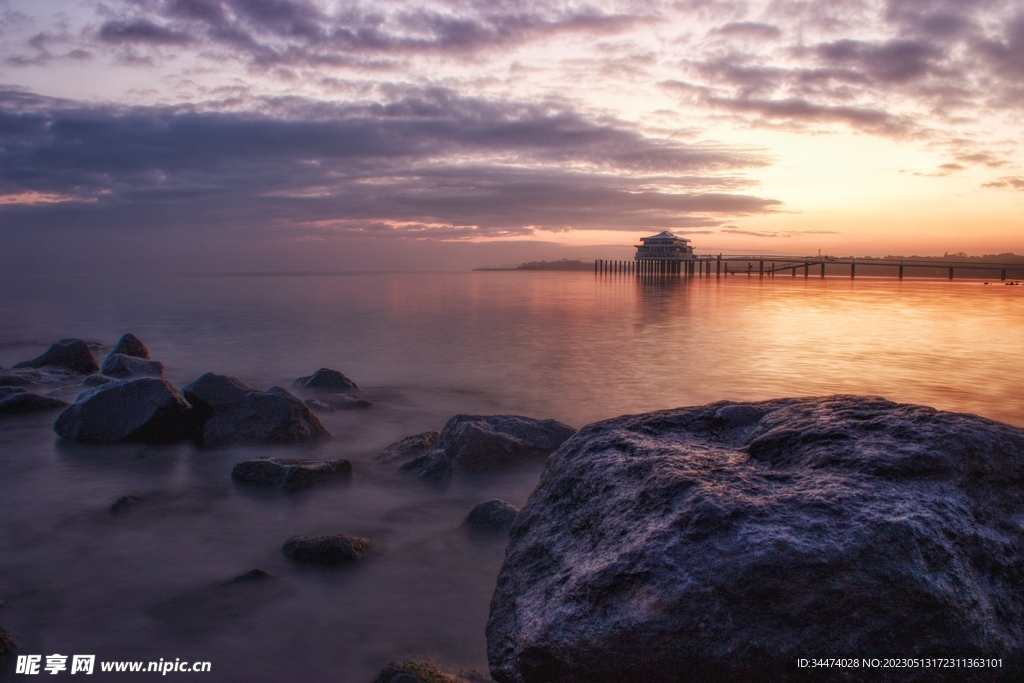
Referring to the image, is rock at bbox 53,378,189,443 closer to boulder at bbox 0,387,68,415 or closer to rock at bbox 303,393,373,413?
boulder at bbox 0,387,68,415

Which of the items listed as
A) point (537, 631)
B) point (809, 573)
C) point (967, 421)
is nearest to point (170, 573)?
point (537, 631)

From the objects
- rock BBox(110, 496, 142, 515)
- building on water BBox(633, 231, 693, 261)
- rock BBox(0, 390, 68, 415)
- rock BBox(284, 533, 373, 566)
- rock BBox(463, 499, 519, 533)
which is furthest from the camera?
building on water BBox(633, 231, 693, 261)

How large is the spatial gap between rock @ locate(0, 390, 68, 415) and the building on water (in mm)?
79598

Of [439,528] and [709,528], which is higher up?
[709,528]

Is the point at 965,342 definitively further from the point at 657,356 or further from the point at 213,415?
the point at 213,415

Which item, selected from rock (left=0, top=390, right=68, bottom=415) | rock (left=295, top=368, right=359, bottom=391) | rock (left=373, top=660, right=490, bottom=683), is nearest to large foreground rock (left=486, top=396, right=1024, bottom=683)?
rock (left=373, top=660, right=490, bottom=683)

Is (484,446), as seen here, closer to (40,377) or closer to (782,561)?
(782,561)

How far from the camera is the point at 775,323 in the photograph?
78.9 feet

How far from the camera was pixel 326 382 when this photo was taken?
11234 millimetres

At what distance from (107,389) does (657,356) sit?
39.9ft

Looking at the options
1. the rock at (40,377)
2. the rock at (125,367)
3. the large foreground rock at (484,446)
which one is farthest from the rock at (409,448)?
the rock at (40,377)

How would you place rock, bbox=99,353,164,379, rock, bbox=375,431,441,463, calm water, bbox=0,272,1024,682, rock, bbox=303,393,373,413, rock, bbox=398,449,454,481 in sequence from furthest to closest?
rock, bbox=99,353,164,379
rock, bbox=303,393,373,413
rock, bbox=375,431,441,463
rock, bbox=398,449,454,481
calm water, bbox=0,272,1024,682

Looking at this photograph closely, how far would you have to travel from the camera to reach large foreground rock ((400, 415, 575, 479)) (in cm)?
648

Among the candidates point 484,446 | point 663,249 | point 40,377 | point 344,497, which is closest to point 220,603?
point 344,497
